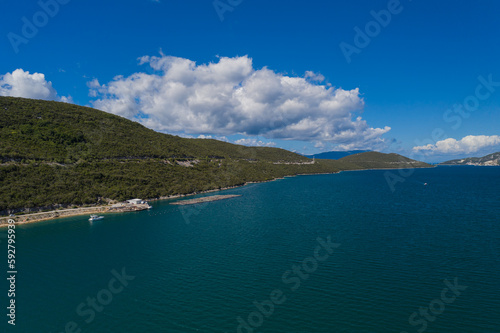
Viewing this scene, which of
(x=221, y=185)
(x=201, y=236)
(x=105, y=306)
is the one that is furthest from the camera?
(x=221, y=185)

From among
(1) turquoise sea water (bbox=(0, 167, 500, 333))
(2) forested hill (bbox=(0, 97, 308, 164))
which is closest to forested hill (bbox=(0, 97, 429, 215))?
(2) forested hill (bbox=(0, 97, 308, 164))

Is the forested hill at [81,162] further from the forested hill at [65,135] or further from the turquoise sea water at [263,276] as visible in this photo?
the turquoise sea water at [263,276]

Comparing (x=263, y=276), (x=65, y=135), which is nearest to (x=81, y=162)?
(x=65, y=135)

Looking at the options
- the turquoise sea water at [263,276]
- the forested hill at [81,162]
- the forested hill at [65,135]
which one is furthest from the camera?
the forested hill at [65,135]

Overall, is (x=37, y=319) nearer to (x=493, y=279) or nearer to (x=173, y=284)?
(x=173, y=284)

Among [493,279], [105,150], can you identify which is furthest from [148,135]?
[493,279]

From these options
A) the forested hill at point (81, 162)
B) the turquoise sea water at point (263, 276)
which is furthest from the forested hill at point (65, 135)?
the turquoise sea water at point (263, 276)

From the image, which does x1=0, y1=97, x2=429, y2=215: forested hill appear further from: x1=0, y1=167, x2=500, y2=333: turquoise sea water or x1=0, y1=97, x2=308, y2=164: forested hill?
x1=0, y1=167, x2=500, y2=333: turquoise sea water
